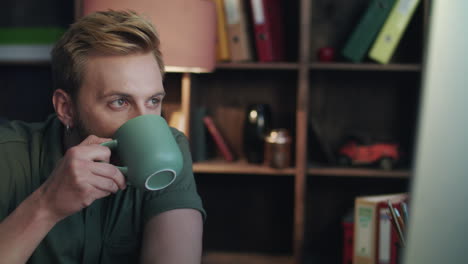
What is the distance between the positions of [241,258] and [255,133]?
2.18ft

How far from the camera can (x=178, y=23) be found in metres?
1.38

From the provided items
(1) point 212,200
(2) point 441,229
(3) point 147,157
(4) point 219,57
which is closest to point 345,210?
(1) point 212,200

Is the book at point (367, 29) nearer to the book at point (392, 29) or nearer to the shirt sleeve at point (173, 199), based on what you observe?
the book at point (392, 29)

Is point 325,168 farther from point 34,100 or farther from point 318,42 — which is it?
point 34,100

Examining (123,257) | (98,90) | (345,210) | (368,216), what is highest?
(98,90)

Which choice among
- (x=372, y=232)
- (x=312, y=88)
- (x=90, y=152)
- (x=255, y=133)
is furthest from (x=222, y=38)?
(x=90, y=152)

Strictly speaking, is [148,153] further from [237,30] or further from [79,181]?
[237,30]

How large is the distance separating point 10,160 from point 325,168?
136cm

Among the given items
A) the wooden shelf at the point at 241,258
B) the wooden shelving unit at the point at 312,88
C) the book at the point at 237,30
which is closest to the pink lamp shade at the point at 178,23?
the book at the point at 237,30

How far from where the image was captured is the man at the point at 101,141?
0.83 meters

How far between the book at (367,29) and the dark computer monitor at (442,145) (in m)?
1.71

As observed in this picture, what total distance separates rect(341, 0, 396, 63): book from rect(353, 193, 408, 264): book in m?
0.67

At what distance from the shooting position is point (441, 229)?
0.28 metres

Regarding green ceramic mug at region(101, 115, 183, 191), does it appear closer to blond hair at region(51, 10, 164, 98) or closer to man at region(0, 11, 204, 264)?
man at region(0, 11, 204, 264)
